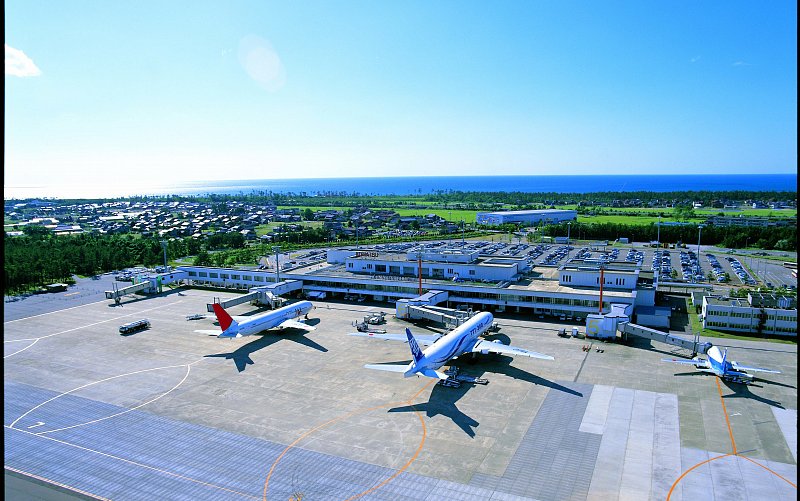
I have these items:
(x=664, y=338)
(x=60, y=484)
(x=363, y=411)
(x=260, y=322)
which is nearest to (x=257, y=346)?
(x=260, y=322)

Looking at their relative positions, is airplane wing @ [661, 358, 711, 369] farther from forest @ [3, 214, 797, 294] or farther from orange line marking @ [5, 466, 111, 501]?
forest @ [3, 214, 797, 294]

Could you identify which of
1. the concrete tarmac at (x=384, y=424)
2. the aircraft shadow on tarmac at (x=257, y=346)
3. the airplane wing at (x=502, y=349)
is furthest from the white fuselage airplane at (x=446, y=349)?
the aircraft shadow on tarmac at (x=257, y=346)

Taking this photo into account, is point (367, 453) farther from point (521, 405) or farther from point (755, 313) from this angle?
point (755, 313)

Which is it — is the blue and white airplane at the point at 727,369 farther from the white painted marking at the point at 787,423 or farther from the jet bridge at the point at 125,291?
the jet bridge at the point at 125,291

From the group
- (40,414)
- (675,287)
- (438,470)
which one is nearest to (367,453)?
(438,470)

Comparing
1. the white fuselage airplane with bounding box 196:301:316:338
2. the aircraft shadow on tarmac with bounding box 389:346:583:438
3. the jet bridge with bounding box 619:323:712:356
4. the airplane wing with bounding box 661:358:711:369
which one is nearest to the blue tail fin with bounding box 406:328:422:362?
the aircraft shadow on tarmac with bounding box 389:346:583:438

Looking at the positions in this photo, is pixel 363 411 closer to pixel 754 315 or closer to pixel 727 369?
pixel 727 369
